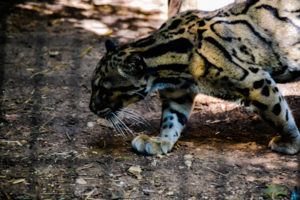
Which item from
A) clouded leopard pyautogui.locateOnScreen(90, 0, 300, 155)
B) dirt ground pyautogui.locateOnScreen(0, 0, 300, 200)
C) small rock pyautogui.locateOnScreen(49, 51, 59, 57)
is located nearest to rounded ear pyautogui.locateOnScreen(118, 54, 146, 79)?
clouded leopard pyautogui.locateOnScreen(90, 0, 300, 155)

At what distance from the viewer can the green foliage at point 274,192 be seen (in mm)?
3318

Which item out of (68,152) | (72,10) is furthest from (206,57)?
(72,10)

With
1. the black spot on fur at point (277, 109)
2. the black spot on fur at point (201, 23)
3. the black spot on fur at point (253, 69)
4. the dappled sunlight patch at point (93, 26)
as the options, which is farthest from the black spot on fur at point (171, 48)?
the dappled sunlight patch at point (93, 26)

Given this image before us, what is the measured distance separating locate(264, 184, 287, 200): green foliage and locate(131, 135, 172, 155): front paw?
1125 mm

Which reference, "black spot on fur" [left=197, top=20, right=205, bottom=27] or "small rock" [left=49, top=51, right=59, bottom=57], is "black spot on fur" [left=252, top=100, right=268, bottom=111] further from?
"small rock" [left=49, top=51, right=59, bottom=57]

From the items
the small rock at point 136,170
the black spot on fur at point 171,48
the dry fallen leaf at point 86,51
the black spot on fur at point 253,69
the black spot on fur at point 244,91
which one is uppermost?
the black spot on fur at point 171,48

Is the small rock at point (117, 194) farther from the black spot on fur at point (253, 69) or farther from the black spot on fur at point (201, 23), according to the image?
the black spot on fur at point (201, 23)

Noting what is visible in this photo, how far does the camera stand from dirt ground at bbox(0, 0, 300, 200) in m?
3.46

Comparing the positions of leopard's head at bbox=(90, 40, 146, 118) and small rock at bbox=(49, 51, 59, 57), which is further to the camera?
small rock at bbox=(49, 51, 59, 57)

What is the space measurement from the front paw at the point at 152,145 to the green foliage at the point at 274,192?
3.69ft

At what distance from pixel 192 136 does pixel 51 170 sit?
169 centimetres

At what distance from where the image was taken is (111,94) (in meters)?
4.05

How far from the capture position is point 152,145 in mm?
4105

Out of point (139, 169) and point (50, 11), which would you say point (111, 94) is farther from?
point (50, 11)
